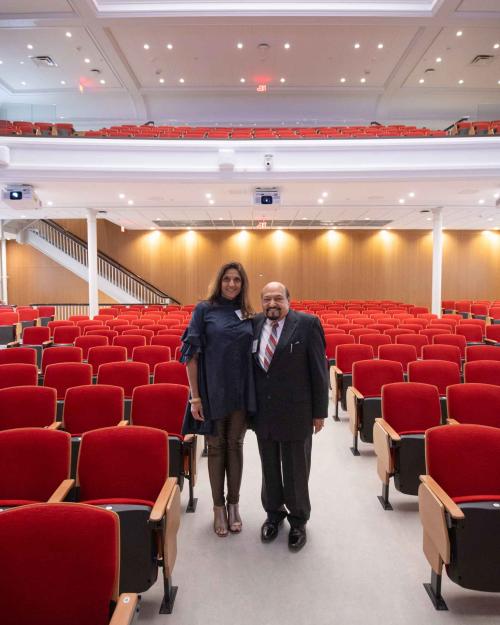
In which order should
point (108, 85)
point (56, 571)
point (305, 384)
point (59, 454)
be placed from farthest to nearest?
point (108, 85) < point (305, 384) < point (59, 454) < point (56, 571)

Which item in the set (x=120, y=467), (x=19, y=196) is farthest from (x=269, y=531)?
(x=19, y=196)

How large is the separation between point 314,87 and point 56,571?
18.0 m

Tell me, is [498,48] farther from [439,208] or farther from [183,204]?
[183,204]

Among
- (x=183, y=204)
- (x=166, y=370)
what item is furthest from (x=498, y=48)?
(x=166, y=370)

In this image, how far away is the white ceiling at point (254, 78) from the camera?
37.1ft

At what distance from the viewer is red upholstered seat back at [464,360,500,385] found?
475cm

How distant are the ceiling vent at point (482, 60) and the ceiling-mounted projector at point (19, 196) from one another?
14739 millimetres

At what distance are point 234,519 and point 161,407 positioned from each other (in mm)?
1088

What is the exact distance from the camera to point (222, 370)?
268 centimetres

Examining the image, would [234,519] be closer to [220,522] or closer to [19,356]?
[220,522]

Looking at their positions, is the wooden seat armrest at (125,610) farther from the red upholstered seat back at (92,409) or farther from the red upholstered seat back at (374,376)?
the red upholstered seat back at (374,376)

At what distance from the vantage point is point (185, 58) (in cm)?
1437

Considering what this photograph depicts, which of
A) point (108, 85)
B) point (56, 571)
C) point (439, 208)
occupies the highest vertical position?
point (108, 85)

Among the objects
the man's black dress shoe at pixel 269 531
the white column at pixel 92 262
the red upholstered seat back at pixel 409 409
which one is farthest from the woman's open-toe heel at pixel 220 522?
the white column at pixel 92 262
